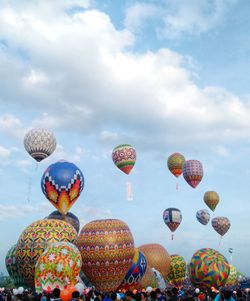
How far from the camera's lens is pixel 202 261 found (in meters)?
23.6

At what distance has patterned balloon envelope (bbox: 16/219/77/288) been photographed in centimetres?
1894

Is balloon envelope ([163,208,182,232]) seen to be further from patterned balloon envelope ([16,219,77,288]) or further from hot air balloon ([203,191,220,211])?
patterned balloon envelope ([16,219,77,288])

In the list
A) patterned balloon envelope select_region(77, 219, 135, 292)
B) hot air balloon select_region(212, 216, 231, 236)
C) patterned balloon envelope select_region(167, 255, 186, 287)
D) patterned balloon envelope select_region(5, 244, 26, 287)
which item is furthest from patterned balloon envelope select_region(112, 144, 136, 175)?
hot air balloon select_region(212, 216, 231, 236)

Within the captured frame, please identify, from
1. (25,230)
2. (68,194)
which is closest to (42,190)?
(68,194)

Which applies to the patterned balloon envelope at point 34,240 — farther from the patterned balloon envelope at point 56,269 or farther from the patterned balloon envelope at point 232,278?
the patterned balloon envelope at point 232,278

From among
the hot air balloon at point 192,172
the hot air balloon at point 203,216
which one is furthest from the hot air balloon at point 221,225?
the hot air balloon at point 192,172

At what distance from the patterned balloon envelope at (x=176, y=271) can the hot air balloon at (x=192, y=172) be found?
24.2 ft

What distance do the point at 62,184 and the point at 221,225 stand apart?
2754 centimetres

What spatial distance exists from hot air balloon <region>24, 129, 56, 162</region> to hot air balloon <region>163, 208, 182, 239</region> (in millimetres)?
17240

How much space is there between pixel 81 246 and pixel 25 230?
3086 mm

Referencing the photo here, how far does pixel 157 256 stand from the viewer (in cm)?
3041

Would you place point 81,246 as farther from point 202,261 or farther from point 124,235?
point 202,261

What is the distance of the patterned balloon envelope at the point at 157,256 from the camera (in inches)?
1185

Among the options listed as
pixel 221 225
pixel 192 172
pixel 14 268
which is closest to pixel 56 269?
pixel 14 268
